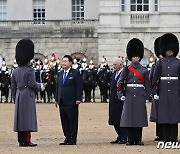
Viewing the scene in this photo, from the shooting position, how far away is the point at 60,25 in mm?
41469

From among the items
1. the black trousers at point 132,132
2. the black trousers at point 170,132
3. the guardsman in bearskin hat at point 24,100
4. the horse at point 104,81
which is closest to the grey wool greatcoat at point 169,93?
the black trousers at point 170,132

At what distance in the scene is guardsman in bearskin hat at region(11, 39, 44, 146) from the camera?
52.0 feet

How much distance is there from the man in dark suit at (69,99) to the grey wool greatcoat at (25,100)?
0.59 metres

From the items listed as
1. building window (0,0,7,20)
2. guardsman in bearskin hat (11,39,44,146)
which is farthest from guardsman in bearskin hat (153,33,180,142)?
building window (0,0,7,20)

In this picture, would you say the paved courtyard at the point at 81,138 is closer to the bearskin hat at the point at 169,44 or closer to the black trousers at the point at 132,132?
the black trousers at the point at 132,132

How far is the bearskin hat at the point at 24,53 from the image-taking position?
1617cm

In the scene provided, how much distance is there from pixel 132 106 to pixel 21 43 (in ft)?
8.62

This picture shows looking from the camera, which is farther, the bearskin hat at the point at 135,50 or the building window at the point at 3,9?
the building window at the point at 3,9

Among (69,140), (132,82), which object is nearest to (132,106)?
(132,82)

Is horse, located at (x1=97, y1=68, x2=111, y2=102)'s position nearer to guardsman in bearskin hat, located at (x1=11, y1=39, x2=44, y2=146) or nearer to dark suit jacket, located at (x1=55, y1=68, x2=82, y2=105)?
dark suit jacket, located at (x1=55, y1=68, x2=82, y2=105)

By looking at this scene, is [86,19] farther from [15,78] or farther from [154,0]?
[15,78]

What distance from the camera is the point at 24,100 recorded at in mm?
15938

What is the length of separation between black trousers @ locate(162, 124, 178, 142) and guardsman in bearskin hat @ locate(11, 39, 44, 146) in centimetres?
254

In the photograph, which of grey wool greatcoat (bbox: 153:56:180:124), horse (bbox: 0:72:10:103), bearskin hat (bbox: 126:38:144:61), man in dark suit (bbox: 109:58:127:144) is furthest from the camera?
horse (bbox: 0:72:10:103)
